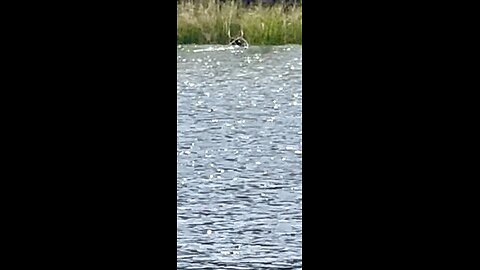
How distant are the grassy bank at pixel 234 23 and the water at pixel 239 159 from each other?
0.10m

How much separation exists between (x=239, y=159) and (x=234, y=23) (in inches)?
42.7

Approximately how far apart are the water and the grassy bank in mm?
100

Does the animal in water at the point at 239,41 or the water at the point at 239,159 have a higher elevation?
the animal in water at the point at 239,41

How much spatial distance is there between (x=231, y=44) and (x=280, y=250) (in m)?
1.85

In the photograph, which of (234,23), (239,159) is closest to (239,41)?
(234,23)

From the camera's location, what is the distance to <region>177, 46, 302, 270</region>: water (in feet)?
10.00

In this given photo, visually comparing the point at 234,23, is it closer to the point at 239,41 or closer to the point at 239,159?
the point at 239,41

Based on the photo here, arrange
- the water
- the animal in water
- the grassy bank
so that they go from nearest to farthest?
the water
the grassy bank
the animal in water

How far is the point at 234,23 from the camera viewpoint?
4594mm

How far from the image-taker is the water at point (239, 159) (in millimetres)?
3047
